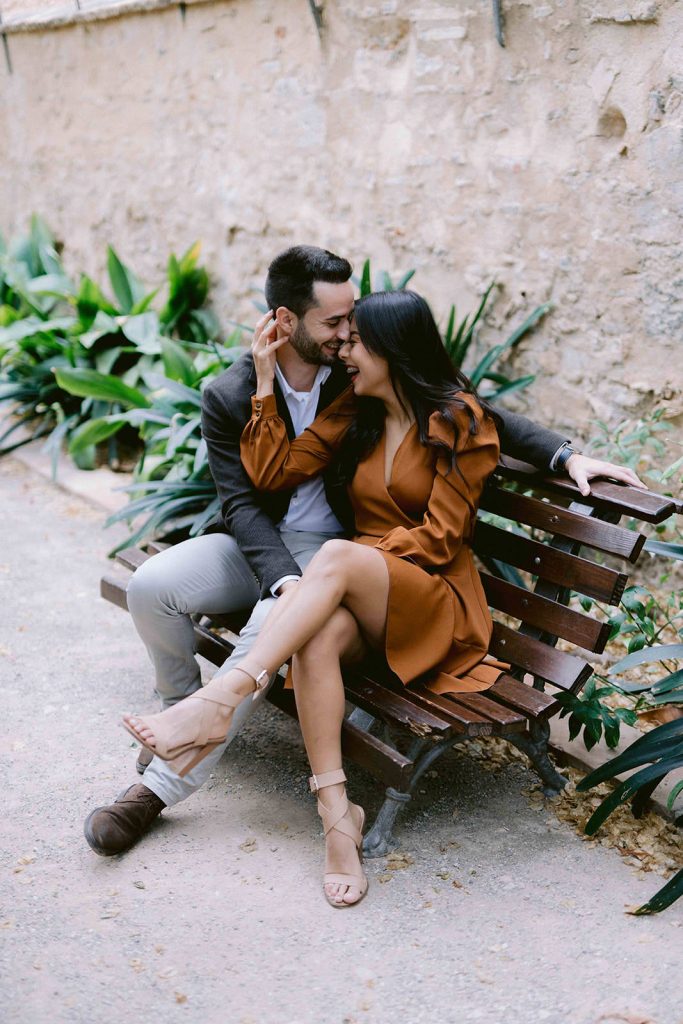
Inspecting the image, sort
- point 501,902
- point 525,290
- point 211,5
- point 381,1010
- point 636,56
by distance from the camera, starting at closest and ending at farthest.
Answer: point 381,1010 < point 501,902 < point 636,56 < point 525,290 < point 211,5

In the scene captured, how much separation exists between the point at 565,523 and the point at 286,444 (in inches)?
32.8

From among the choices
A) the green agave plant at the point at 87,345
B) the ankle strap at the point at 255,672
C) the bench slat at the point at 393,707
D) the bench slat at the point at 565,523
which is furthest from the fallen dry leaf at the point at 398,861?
the green agave plant at the point at 87,345

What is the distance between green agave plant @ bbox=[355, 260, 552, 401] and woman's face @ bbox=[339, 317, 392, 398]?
56.1 inches

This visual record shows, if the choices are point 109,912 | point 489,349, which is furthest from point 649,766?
point 489,349

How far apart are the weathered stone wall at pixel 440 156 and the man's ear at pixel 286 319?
164 cm

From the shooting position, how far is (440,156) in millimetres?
4680

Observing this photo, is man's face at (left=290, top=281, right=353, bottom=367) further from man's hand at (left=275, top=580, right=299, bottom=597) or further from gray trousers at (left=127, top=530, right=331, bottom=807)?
man's hand at (left=275, top=580, right=299, bottom=597)

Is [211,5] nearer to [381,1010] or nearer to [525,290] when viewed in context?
[525,290]

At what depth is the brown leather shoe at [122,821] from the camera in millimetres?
2596

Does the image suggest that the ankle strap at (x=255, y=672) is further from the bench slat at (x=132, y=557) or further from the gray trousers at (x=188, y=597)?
the bench slat at (x=132, y=557)

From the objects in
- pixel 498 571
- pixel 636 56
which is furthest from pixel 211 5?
pixel 498 571

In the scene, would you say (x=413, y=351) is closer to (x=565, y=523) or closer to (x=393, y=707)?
(x=565, y=523)

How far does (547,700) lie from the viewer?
2660 mm

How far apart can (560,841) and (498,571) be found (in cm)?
131
